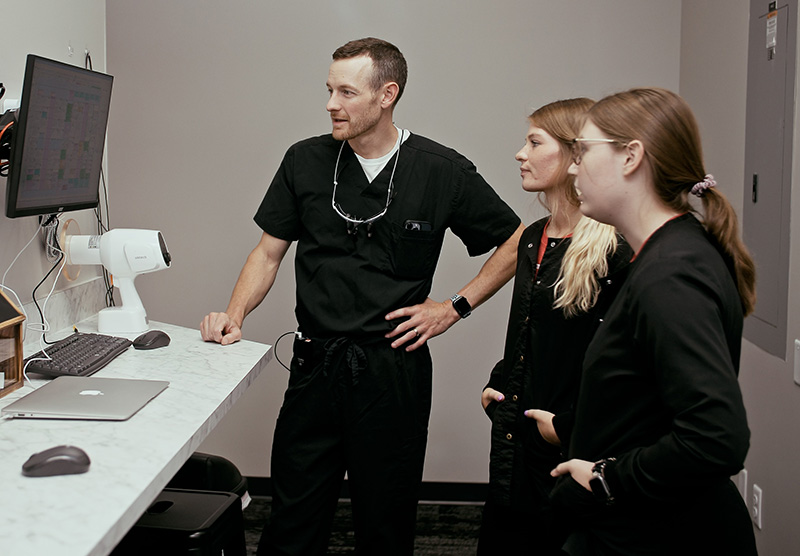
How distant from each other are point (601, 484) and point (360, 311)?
109 centimetres

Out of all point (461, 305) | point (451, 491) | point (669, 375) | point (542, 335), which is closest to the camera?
point (669, 375)

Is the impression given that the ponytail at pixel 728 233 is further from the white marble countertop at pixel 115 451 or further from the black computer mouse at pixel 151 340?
the black computer mouse at pixel 151 340

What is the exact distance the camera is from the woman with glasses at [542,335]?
5.96 ft

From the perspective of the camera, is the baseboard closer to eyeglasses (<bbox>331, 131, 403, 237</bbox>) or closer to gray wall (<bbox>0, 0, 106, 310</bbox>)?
gray wall (<bbox>0, 0, 106, 310</bbox>)

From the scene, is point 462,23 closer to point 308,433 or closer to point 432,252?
point 432,252

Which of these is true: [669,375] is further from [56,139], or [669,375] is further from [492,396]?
[56,139]

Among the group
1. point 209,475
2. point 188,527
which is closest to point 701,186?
point 188,527

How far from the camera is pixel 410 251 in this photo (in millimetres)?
2299

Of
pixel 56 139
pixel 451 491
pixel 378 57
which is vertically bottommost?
pixel 451 491

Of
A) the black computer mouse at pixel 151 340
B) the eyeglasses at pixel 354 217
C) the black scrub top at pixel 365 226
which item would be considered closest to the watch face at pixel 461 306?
the black scrub top at pixel 365 226

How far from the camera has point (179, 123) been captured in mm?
3375

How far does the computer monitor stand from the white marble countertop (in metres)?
0.44

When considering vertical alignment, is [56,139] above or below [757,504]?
above

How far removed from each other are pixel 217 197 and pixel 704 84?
204cm
